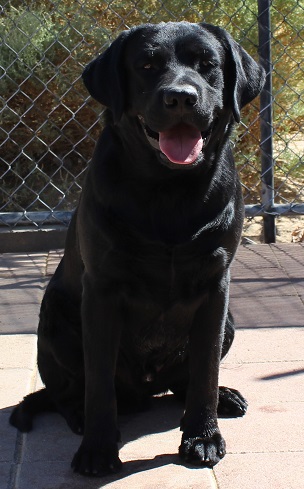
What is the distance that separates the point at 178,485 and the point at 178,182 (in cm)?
96

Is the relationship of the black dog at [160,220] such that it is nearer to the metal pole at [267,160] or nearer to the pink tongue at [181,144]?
the pink tongue at [181,144]

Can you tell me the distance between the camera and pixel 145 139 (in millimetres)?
2861

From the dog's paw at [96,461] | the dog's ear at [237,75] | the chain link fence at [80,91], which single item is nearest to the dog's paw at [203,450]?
the dog's paw at [96,461]

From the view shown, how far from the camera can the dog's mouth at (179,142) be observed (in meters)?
2.79

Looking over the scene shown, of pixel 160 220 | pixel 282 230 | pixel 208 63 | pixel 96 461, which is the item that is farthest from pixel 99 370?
pixel 282 230

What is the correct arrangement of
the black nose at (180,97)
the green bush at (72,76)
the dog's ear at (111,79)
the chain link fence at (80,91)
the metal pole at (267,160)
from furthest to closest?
the green bush at (72,76) → the chain link fence at (80,91) → the metal pole at (267,160) → the dog's ear at (111,79) → the black nose at (180,97)

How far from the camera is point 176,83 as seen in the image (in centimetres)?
272

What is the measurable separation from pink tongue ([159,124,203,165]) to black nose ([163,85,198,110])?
0.10 meters

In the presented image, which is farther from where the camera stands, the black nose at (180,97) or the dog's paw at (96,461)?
the dog's paw at (96,461)

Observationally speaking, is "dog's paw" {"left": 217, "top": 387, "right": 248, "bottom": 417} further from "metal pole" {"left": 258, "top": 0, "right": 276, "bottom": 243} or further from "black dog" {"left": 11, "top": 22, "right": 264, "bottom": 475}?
"metal pole" {"left": 258, "top": 0, "right": 276, "bottom": 243}

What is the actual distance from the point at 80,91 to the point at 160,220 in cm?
340

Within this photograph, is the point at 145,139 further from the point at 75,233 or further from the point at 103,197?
the point at 75,233

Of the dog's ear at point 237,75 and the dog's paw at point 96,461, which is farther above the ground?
the dog's ear at point 237,75

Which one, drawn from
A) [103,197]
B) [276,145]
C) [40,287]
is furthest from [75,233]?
[276,145]
